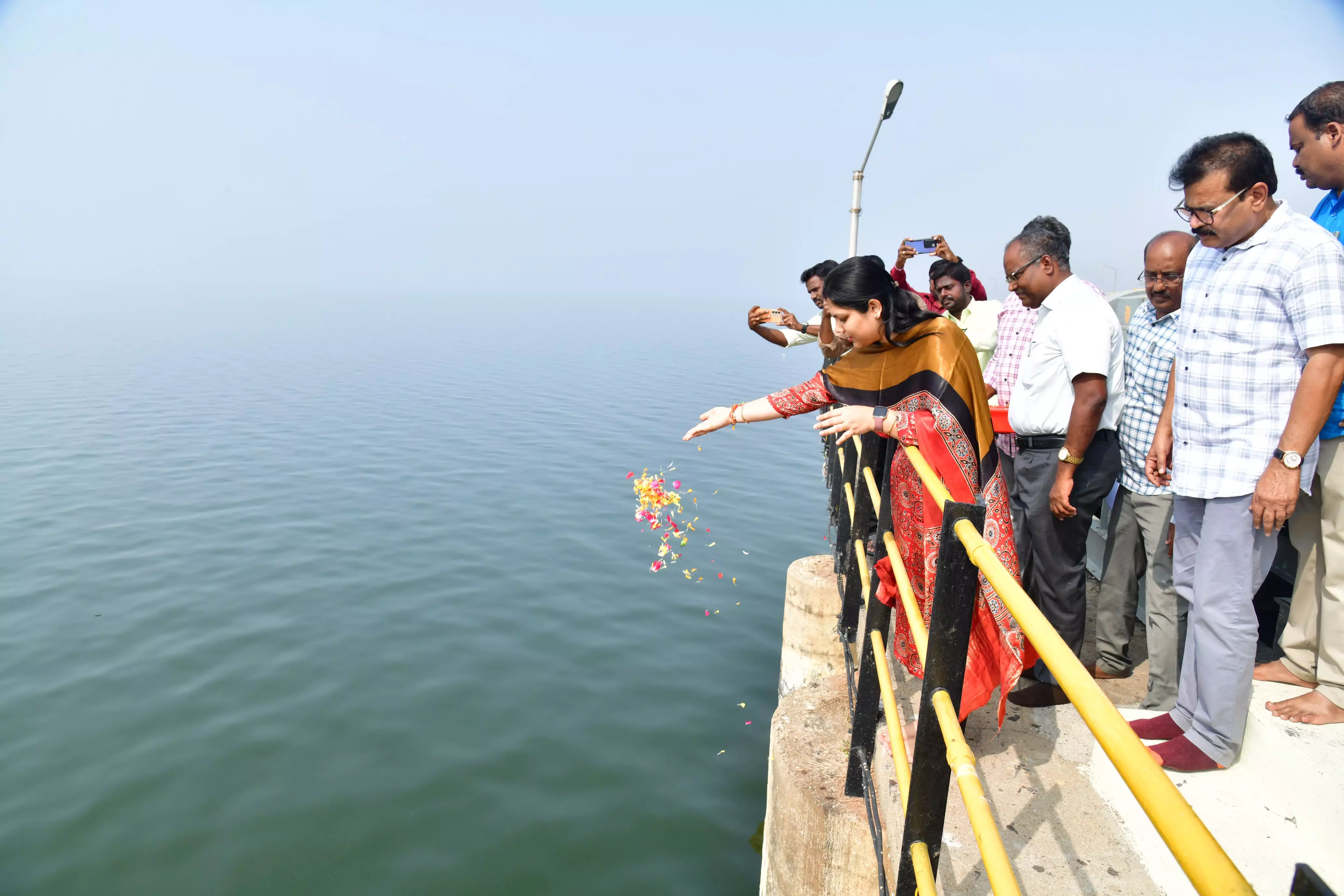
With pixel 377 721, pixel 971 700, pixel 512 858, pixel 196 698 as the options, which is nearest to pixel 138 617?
pixel 196 698

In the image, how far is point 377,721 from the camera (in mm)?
6219

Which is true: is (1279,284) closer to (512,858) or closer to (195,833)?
(512,858)

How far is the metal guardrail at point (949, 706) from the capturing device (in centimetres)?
97

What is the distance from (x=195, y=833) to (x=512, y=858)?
2.02 meters

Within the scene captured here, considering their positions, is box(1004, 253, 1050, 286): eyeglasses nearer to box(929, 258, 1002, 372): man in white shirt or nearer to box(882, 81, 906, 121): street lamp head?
box(929, 258, 1002, 372): man in white shirt

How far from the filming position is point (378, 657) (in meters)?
7.16

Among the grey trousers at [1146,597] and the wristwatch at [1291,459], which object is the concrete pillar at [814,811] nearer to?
the grey trousers at [1146,597]

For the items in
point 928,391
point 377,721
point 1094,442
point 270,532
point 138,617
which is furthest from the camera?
point 270,532

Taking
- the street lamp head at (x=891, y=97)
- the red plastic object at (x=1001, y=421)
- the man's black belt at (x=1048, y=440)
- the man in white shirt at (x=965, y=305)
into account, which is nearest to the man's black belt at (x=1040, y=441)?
the man's black belt at (x=1048, y=440)

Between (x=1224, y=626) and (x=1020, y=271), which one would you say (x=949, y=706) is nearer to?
(x=1224, y=626)

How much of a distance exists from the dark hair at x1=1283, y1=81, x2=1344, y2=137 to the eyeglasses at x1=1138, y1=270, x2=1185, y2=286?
0.78 metres

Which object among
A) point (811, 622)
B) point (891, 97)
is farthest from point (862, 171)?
point (811, 622)

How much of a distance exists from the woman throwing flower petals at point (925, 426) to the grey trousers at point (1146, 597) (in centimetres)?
65

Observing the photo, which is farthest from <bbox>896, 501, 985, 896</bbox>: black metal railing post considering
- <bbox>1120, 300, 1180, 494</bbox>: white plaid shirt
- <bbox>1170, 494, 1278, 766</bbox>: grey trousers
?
<bbox>1120, 300, 1180, 494</bbox>: white plaid shirt
